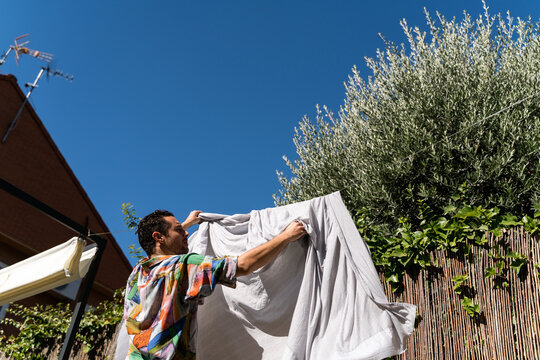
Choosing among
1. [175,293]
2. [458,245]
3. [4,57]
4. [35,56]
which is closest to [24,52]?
[35,56]

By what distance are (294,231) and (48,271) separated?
3247 mm

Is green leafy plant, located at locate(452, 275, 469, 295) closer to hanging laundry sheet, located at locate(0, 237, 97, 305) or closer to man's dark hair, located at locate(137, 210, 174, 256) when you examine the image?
man's dark hair, located at locate(137, 210, 174, 256)

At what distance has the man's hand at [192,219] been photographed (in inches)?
147

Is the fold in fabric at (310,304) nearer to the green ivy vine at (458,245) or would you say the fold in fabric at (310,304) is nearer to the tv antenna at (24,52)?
the green ivy vine at (458,245)

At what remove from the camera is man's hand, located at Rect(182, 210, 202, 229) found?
3.72 m

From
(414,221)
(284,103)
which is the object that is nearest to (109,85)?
(284,103)

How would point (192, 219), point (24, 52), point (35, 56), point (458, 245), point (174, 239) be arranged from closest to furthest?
point (174, 239) < point (458, 245) < point (192, 219) < point (35, 56) < point (24, 52)

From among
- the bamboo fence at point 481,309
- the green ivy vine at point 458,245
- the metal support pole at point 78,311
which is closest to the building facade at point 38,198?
the metal support pole at point 78,311

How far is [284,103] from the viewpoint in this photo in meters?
11.7

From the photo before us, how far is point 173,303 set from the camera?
2.53 m

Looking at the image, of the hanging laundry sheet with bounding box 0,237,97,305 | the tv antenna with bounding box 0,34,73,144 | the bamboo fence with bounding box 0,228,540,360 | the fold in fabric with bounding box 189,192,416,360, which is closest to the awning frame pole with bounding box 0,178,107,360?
the hanging laundry sheet with bounding box 0,237,97,305

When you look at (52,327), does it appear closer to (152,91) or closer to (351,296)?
(351,296)

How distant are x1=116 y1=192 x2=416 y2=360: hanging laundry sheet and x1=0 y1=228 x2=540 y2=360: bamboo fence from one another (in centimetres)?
103

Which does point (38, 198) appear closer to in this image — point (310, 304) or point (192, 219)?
point (192, 219)
